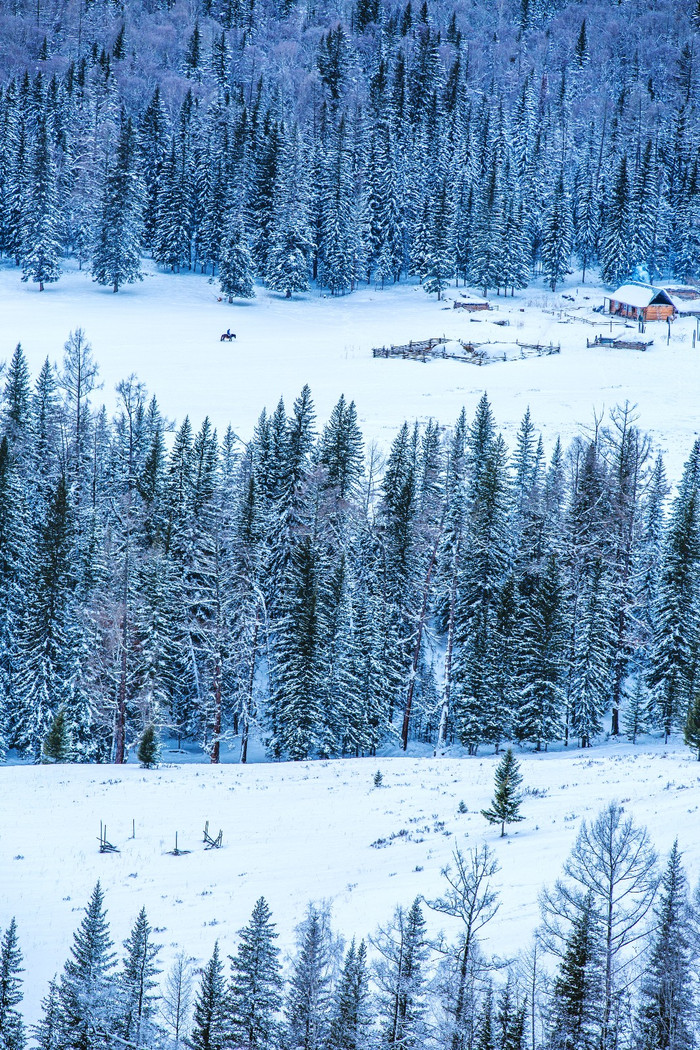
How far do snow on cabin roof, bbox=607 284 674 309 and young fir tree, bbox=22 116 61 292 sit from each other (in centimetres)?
5770

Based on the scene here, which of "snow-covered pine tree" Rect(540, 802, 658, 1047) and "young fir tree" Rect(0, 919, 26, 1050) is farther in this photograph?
"young fir tree" Rect(0, 919, 26, 1050)

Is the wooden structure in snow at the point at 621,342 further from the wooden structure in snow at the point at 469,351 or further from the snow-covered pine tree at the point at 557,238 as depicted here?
the snow-covered pine tree at the point at 557,238

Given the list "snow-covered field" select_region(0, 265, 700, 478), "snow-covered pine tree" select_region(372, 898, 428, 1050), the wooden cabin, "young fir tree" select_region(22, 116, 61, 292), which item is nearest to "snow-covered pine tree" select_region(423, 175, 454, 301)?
"snow-covered field" select_region(0, 265, 700, 478)

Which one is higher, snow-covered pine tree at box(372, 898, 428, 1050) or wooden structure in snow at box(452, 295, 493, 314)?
A: wooden structure in snow at box(452, 295, 493, 314)

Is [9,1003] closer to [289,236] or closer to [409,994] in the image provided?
[409,994]

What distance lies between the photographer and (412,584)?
162 ft

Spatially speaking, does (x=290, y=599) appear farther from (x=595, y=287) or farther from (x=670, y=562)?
(x=595, y=287)

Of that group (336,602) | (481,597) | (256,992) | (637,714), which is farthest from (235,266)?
(256,992)

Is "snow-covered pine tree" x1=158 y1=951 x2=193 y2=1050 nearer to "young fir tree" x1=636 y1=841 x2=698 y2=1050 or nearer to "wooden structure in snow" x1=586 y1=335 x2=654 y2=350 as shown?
"young fir tree" x1=636 y1=841 x2=698 y2=1050

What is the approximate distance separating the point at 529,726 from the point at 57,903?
1005 inches

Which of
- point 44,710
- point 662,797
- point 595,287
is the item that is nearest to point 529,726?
point 662,797

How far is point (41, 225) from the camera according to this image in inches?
4134

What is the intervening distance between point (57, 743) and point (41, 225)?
79.0m

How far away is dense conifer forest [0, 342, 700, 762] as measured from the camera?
150 ft
